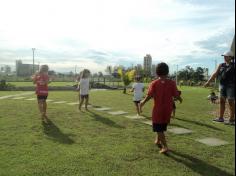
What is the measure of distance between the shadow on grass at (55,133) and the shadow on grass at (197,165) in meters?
2.14

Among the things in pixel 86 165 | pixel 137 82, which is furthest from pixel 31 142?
pixel 137 82

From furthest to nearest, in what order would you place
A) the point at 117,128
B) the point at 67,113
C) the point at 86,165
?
the point at 67,113, the point at 117,128, the point at 86,165

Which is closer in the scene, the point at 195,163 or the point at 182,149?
the point at 195,163

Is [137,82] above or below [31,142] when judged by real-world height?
above

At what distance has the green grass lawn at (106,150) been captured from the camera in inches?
205

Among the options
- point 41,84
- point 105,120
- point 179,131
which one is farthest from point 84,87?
point 179,131

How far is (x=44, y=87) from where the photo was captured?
1024 cm

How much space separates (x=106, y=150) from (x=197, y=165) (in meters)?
1.68

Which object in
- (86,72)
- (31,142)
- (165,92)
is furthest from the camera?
(86,72)

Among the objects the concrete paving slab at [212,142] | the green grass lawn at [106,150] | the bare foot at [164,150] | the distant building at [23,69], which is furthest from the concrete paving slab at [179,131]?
the distant building at [23,69]

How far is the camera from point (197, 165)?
5.48 metres

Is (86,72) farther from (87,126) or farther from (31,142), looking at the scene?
(31,142)

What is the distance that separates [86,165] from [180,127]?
155 inches

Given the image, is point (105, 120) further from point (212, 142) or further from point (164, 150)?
point (164, 150)
